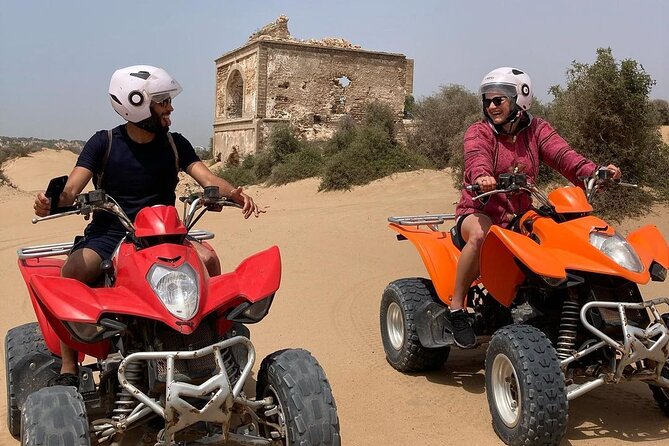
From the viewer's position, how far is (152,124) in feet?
12.8

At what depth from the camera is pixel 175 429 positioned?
290 cm

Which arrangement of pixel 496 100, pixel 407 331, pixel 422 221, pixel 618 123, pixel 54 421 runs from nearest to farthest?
pixel 54 421
pixel 496 100
pixel 407 331
pixel 422 221
pixel 618 123

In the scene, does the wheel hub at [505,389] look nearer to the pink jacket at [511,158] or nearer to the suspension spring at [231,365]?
the pink jacket at [511,158]

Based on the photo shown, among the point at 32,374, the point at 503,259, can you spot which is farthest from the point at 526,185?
the point at 32,374

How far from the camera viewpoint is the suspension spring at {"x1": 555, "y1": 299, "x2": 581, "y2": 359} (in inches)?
156

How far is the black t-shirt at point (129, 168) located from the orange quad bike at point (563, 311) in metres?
1.92

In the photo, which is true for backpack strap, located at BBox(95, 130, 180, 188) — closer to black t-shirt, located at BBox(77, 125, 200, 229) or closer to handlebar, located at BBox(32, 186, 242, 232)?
black t-shirt, located at BBox(77, 125, 200, 229)

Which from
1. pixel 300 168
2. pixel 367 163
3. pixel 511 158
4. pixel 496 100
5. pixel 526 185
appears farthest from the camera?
pixel 300 168

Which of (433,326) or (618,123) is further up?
(618,123)

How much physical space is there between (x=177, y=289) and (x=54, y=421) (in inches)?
28.1

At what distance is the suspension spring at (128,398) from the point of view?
3.06 metres

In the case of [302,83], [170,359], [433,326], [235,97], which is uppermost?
[302,83]

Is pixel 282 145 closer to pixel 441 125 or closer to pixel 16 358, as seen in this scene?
pixel 441 125

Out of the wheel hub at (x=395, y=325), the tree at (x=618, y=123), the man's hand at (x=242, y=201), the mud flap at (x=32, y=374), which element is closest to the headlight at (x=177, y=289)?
the man's hand at (x=242, y=201)
